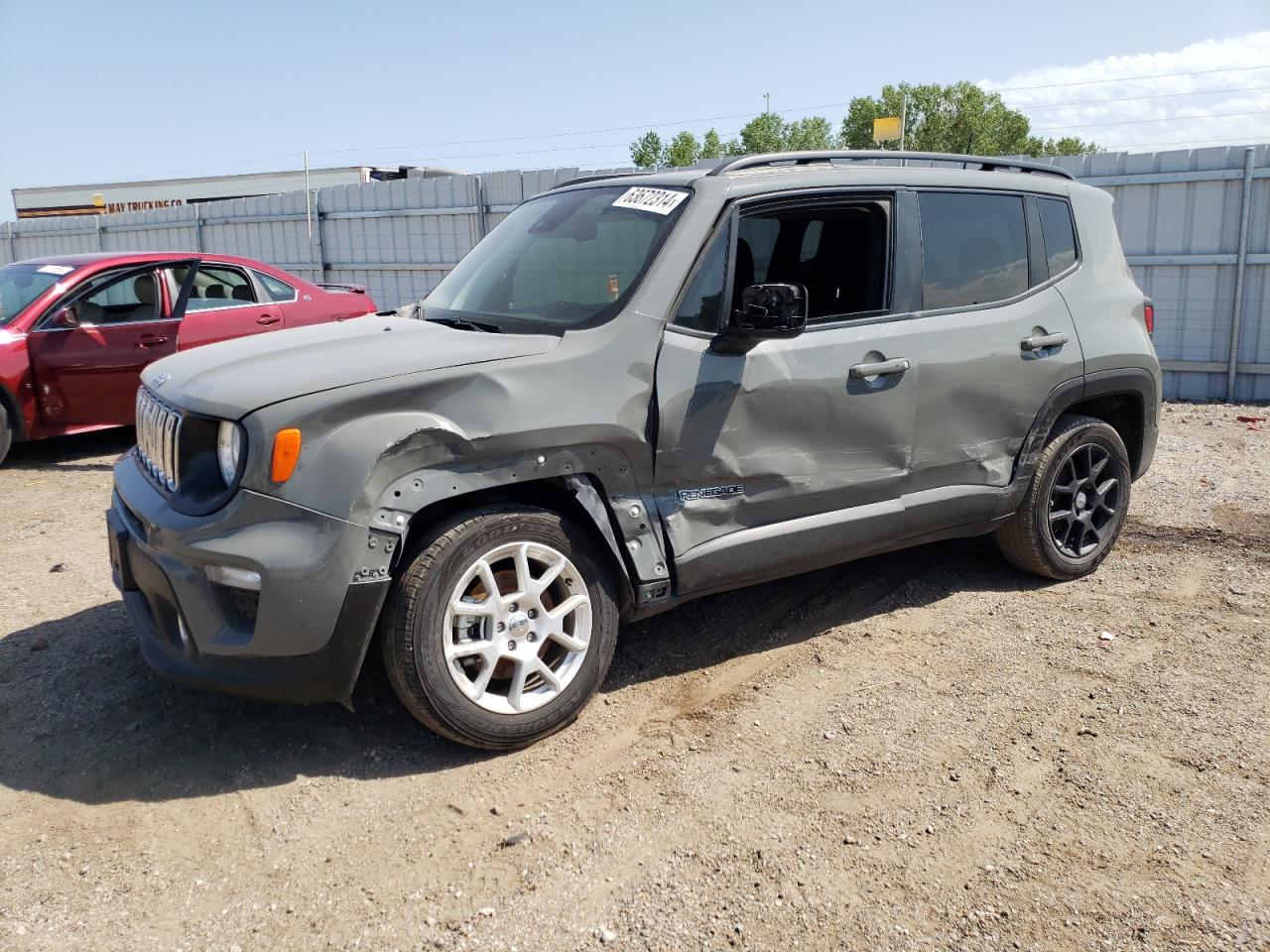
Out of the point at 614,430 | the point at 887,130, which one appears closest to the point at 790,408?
the point at 614,430

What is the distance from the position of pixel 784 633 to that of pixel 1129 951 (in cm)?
215

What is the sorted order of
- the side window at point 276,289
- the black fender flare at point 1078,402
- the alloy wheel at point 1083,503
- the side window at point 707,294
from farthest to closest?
the side window at point 276,289
the alloy wheel at point 1083,503
the black fender flare at point 1078,402
the side window at point 707,294

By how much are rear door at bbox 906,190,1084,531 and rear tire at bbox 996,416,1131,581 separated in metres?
0.28

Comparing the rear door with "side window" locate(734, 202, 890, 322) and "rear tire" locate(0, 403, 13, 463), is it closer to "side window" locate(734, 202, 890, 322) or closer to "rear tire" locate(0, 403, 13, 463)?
"side window" locate(734, 202, 890, 322)

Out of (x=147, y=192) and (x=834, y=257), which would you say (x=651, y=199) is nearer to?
(x=834, y=257)

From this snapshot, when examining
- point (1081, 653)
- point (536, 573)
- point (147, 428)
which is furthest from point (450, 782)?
point (1081, 653)

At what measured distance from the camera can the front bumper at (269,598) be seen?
10.2 ft

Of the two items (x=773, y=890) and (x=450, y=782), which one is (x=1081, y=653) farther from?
(x=450, y=782)

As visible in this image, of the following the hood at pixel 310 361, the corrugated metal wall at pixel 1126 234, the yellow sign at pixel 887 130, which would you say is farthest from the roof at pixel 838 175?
the yellow sign at pixel 887 130

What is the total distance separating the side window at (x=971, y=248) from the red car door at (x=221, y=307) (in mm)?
6282

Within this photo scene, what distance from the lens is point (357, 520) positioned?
3.12 metres

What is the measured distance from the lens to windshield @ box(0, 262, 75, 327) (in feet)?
26.0

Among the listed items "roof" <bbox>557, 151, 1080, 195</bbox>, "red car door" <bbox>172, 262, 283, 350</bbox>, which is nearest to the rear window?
"red car door" <bbox>172, 262, 283, 350</bbox>

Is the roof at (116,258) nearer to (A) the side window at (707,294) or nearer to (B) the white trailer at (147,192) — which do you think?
(A) the side window at (707,294)
